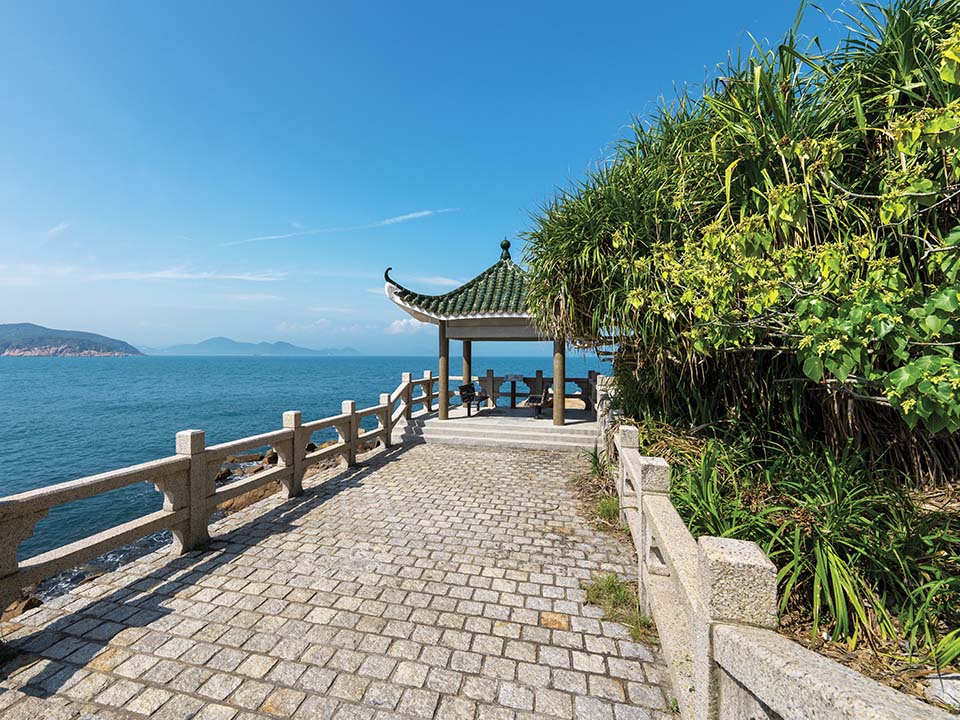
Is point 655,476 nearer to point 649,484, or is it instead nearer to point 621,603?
point 649,484

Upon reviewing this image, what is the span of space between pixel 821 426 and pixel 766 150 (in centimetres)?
322

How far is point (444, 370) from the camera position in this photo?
11.7m

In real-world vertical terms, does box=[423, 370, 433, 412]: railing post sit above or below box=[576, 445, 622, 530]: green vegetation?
above

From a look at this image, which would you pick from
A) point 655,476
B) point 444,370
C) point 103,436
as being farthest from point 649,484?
point 103,436

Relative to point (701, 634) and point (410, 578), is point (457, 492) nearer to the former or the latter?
point (410, 578)

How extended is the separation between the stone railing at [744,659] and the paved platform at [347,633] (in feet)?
2.89

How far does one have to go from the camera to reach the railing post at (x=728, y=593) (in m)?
1.64

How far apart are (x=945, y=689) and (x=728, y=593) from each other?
2.27 m

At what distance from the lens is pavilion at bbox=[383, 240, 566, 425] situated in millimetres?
10586

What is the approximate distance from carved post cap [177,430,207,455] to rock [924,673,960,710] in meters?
→ 6.41

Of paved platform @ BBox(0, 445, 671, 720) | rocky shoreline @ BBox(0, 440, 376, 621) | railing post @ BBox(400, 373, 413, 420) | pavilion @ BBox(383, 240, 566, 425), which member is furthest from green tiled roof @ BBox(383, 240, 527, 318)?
paved platform @ BBox(0, 445, 671, 720)

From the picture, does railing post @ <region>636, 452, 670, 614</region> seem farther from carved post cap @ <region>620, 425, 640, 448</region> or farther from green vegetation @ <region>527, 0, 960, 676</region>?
carved post cap @ <region>620, 425, 640, 448</region>

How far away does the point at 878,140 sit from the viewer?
4.04 metres

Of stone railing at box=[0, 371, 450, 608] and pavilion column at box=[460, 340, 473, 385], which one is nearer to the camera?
stone railing at box=[0, 371, 450, 608]
